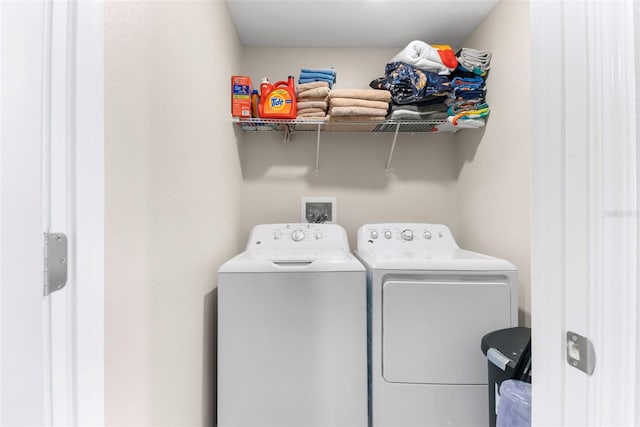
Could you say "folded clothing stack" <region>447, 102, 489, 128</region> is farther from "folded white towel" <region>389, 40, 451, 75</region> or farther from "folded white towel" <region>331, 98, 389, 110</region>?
"folded white towel" <region>331, 98, 389, 110</region>

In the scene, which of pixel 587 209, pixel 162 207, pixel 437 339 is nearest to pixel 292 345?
pixel 437 339

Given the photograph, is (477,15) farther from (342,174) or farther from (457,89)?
A: (342,174)

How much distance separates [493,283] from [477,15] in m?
1.61

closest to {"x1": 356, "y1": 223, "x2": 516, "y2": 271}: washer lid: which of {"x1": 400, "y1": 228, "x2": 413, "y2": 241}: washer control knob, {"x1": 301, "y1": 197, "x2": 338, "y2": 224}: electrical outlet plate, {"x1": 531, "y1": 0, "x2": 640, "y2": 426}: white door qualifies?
{"x1": 400, "y1": 228, "x2": 413, "y2": 241}: washer control knob

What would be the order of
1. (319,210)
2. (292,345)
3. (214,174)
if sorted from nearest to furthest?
(292,345)
(214,174)
(319,210)

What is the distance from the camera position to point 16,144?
400 mm

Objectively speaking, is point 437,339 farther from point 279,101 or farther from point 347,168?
point 279,101

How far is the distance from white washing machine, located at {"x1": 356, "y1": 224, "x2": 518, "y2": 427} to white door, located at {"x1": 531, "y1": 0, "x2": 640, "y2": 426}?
0.90 metres

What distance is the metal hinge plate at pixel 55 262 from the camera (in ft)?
1.47

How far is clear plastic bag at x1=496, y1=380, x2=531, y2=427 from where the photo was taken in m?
0.90

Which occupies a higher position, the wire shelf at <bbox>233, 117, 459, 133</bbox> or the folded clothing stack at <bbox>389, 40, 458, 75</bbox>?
the folded clothing stack at <bbox>389, 40, 458, 75</bbox>

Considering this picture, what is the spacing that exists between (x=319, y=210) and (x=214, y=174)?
85cm

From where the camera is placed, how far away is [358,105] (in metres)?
1.78

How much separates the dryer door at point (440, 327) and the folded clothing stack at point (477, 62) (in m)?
1.23
